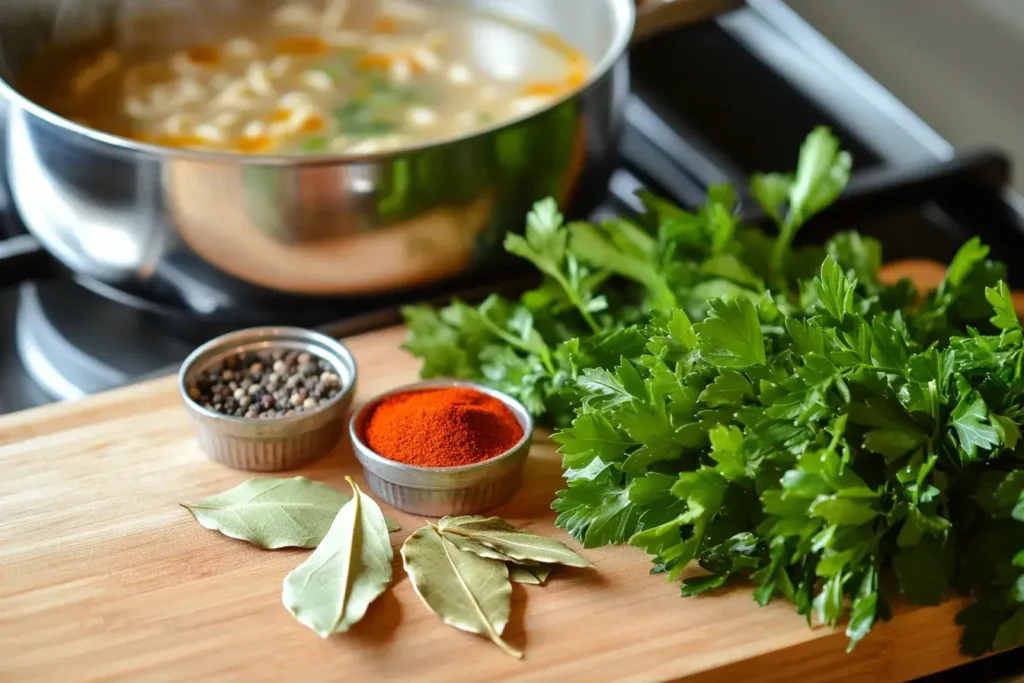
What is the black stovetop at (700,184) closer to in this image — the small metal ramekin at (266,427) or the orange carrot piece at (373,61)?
the small metal ramekin at (266,427)

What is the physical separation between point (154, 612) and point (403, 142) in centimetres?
63

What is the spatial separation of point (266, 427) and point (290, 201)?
21cm

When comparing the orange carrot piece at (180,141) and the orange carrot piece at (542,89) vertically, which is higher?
the orange carrot piece at (542,89)

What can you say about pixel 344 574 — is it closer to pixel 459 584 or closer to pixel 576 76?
pixel 459 584

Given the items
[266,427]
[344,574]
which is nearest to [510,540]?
[344,574]

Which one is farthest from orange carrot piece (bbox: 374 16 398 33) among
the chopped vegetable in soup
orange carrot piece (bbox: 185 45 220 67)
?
orange carrot piece (bbox: 185 45 220 67)

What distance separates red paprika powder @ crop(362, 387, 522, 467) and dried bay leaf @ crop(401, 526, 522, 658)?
72 millimetres

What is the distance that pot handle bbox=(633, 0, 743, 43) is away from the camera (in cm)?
140

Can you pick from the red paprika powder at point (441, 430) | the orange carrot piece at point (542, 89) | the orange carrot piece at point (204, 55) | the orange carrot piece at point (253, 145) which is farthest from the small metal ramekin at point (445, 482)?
the orange carrot piece at point (204, 55)

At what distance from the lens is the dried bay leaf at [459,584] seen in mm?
905

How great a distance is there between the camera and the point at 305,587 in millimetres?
925

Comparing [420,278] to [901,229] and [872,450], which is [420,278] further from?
[901,229]

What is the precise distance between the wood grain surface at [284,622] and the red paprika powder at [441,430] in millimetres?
55

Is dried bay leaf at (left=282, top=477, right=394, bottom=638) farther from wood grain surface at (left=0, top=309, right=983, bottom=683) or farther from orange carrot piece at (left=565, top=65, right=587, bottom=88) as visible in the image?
orange carrot piece at (left=565, top=65, right=587, bottom=88)
